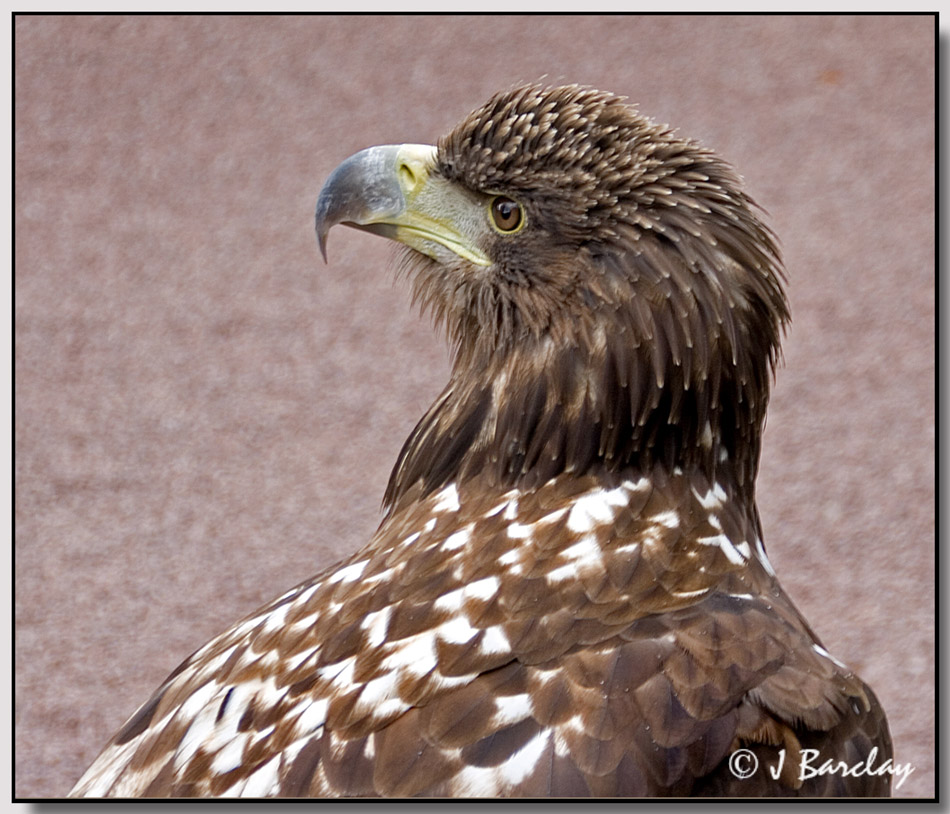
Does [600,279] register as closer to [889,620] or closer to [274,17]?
[274,17]

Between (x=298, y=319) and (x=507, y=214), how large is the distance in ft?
13.2

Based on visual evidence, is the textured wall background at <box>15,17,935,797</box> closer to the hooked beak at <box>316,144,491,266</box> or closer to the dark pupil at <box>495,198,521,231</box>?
the hooked beak at <box>316,144,491,266</box>

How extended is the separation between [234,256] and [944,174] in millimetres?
3943

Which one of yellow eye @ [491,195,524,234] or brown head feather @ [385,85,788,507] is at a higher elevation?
yellow eye @ [491,195,524,234]

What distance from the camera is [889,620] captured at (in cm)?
505

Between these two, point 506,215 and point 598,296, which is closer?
point 598,296

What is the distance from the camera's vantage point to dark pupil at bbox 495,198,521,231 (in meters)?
2.51

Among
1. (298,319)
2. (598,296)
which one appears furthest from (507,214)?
(298,319)

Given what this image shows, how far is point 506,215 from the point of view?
2.53 metres
